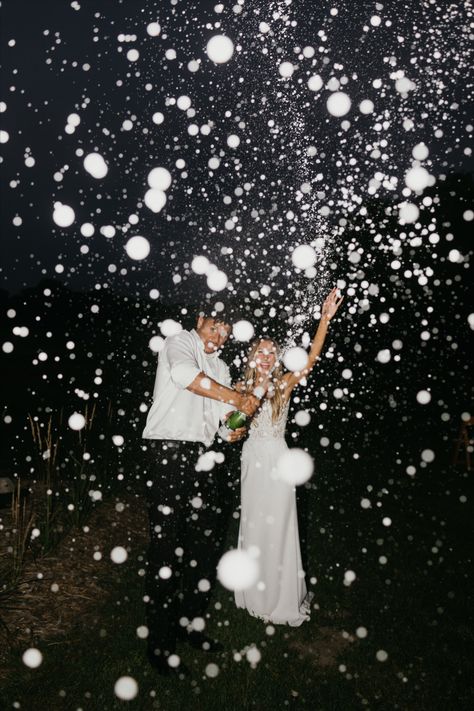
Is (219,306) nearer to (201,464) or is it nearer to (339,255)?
(201,464)

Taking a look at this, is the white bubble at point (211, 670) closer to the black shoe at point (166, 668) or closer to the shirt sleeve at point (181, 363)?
the black shoe at point (166, 668)

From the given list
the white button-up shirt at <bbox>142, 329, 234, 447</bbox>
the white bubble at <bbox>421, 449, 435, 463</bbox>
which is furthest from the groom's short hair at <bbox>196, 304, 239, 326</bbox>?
the white bubble at <bbox>421, 449, 435, 463</bbox>

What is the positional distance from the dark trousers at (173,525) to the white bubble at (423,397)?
1608 centimetres

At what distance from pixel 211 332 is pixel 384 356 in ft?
51.9

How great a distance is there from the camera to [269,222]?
18.9 metres

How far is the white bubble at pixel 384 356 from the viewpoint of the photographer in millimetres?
18078

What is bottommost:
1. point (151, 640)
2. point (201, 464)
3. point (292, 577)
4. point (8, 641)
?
point (8, 641)

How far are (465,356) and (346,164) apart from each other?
9.49m

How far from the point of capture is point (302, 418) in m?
16.6

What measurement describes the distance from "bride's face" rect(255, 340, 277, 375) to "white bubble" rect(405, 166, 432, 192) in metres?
18.3

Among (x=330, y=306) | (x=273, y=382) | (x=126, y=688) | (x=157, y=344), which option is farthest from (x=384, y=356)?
(x=126, y=688)

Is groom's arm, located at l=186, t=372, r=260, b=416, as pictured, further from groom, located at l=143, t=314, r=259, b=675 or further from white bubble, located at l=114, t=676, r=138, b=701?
white bubble, located at l=114, t=676, r=138, b=701

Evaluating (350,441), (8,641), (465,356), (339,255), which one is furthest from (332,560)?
(339,255)

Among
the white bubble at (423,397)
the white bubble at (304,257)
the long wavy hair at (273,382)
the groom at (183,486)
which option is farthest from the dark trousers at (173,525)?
the white bubble at (304,257)
